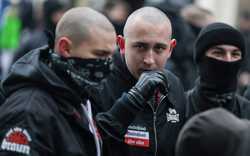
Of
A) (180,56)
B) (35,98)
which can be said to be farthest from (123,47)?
(180,56)

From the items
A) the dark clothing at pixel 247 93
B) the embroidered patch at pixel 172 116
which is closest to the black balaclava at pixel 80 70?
the embroidered patch at pixel 172 116

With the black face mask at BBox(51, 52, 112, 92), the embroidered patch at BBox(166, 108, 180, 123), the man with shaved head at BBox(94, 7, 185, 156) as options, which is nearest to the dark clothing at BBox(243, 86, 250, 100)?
the man with shaved head at BBox(94, 7, 185, 156)

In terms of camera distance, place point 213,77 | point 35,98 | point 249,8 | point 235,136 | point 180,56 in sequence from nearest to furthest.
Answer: point 235,136, point 35,98, point 213,77, point 180,56, point 249,8

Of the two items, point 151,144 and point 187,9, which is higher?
point 151,144

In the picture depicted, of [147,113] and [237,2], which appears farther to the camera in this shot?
[237,2]

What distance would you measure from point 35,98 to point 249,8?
1334cm

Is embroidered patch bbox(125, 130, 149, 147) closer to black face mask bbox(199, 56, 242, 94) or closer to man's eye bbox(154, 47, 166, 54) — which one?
man's eye bbox(154, 47, 166, 54)

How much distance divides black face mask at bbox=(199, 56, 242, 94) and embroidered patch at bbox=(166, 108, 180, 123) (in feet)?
1.42

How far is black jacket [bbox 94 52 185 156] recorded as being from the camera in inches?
204

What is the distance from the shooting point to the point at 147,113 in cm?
534

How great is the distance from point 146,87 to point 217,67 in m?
0.99

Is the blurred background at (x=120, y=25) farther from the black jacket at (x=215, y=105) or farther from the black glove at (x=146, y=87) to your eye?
the black glove at (x=146, y=87)

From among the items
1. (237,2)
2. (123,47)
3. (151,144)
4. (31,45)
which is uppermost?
(123,47)

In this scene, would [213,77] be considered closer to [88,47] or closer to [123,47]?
[123,47]
